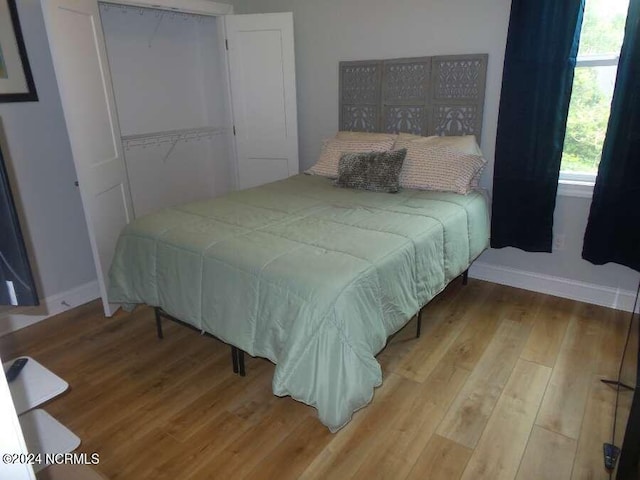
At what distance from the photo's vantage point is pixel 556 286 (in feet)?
10.0

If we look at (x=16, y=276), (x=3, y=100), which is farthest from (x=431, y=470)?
(x=3, y=100)

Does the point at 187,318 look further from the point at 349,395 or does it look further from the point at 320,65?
the point at 320,65

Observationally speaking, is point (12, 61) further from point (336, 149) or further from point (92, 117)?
point (336, 149)

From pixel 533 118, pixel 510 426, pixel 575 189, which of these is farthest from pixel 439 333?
pixel 533 118

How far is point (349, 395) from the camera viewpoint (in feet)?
5.52

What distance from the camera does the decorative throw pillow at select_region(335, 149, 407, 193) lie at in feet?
9.65

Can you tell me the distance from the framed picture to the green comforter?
1108 mm

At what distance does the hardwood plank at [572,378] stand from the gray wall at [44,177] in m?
2.99

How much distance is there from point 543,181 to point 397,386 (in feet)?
5.40

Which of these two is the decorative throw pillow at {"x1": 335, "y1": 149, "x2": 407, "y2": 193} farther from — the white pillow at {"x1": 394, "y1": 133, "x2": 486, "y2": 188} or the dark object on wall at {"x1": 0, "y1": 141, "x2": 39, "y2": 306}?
the dark object on wall at {"x1": 0, "y1": 141, "x2": 39, "y2": 306}

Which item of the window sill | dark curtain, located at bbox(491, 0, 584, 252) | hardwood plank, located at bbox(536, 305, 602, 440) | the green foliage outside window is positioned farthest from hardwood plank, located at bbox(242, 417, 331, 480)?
the green foliage outside window

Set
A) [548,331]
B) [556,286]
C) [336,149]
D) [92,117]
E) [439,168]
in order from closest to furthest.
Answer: [548,331]
[92,117]
[439,168]
[556,286]
[336,149]

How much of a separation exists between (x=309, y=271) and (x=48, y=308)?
2125 mm

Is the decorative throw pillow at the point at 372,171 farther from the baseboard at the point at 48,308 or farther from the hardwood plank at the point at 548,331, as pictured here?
the baseboard at the point at 48,308
